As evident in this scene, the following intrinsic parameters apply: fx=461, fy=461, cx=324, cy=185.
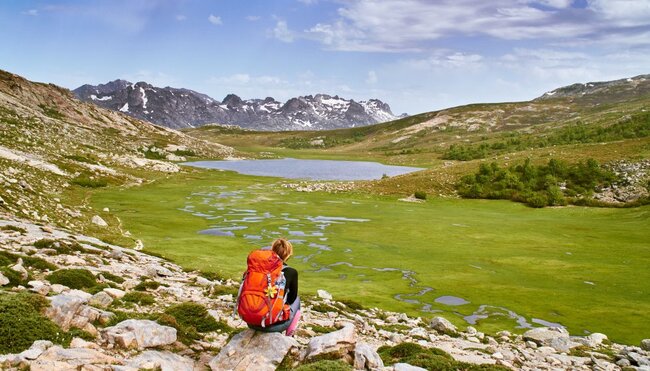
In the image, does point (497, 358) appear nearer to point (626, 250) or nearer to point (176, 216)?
point (626, 250)

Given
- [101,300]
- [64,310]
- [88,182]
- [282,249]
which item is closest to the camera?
[282,249]

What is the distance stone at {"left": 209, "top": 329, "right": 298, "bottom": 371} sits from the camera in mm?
12008

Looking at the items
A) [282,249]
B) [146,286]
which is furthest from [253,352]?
[146,286]

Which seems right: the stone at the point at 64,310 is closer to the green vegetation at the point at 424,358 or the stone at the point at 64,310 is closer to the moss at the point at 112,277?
the moss at the point at 112,277

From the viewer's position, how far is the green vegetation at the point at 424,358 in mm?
13477

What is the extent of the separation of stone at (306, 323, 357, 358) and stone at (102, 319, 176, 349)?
416cm

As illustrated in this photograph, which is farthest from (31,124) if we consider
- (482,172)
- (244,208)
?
(482,172)

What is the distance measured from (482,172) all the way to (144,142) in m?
133

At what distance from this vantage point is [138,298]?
60.4 feet

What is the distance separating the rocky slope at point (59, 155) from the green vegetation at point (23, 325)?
2746cm

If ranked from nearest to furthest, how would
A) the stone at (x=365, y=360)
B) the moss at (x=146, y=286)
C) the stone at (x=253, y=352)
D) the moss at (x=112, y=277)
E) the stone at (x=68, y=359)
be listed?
1. the stone at (x=68, y=359)
2. the stone at (x=253, y=352)
3. the stone at (x=365, y=360)
4. the moss at (x=146, y=286)
5. the moss at (x=112, y=277)

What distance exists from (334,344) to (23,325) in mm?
7828

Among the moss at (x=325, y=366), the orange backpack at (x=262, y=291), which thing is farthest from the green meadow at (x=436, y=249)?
the moss at (x=325, y=366)

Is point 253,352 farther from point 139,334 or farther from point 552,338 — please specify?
point 552,338
